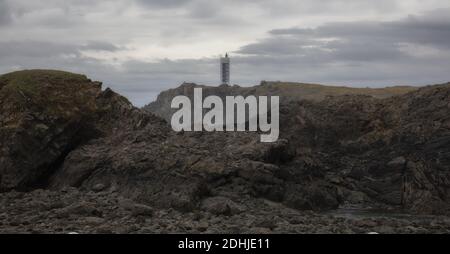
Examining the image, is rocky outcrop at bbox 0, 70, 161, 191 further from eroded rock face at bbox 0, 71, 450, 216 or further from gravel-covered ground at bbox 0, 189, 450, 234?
gravel-covered ground at bbox 0, 189, 450, 234

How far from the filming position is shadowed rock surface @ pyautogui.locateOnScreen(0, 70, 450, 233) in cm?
3131

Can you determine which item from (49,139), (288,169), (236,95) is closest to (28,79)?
(49,139)

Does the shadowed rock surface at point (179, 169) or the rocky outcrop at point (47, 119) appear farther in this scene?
the rocky outcrop at point (47, 119)

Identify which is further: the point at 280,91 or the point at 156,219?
the point at 280,91

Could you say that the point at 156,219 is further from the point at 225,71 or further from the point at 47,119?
the point at 225,71

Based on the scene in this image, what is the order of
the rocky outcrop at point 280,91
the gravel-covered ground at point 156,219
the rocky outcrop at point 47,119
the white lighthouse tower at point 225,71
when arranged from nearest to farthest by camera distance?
the gravel-covered ground at point 156,219, the rocky outcrop at point 47,119, the rocky outcrop at point 280,91, the white lighthouse tower at point 225,71

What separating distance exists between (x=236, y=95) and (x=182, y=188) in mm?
79346

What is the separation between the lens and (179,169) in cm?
3625

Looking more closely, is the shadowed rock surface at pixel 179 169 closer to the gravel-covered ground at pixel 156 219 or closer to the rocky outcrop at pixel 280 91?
the gravel-covered ground at pixel 156 219

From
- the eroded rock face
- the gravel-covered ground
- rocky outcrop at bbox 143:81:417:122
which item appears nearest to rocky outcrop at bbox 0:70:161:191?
the eroded rock face

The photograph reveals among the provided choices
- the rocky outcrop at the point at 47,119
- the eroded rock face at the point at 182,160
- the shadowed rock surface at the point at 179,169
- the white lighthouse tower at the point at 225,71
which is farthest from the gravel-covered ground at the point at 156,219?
the white lighthouse tower at the point at 225,71

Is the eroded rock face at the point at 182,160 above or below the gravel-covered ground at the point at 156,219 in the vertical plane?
above

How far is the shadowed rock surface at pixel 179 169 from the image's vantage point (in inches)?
1233

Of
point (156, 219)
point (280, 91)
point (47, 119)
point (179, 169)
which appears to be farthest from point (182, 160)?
point (280, 91)
